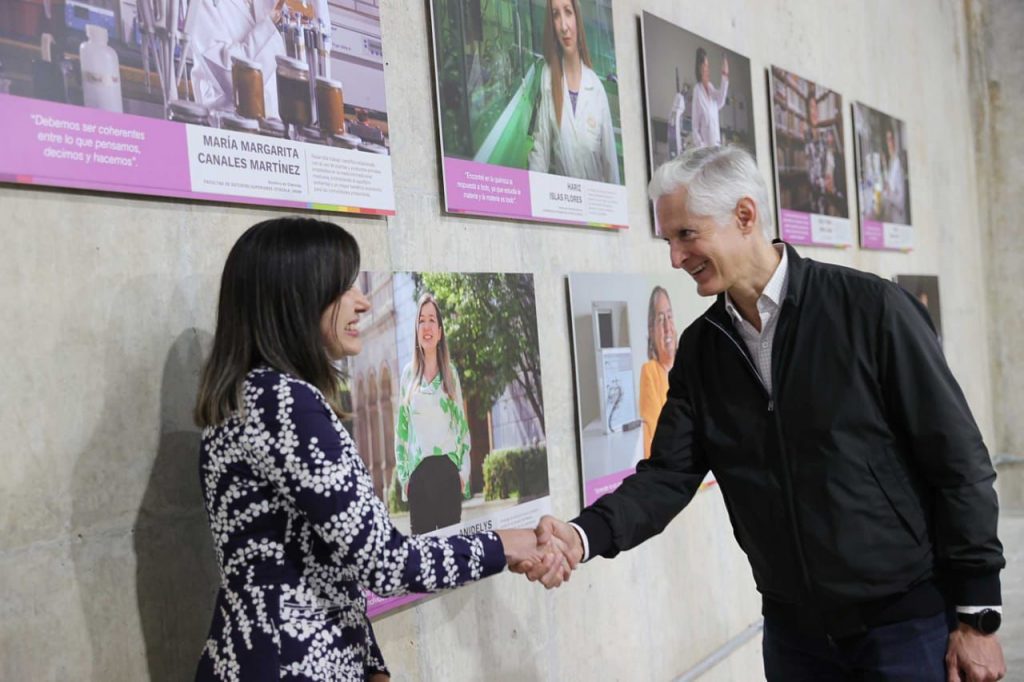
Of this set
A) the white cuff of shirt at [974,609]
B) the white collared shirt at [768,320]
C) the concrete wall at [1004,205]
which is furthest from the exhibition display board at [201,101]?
the concrete wall at [1004,205]

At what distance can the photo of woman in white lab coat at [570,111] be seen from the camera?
3943mm

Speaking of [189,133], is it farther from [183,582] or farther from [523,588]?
[523,588]

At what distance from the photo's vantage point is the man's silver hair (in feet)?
8.73

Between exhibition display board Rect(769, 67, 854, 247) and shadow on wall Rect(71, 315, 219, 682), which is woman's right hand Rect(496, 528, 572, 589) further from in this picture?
exhibition display board Rect(769, 67, 854, 247)

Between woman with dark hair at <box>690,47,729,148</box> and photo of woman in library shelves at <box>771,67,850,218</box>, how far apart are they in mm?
758

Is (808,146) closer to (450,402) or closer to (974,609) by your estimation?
(450,402)

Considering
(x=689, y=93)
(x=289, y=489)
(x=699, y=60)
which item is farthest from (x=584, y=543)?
(x=699, y=60)

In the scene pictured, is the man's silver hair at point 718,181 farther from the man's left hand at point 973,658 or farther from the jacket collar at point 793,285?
the man's left hand at point 973,658

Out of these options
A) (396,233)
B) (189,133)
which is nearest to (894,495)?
(396,233)

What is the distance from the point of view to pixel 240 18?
8.84ft

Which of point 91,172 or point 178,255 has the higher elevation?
point 91,172

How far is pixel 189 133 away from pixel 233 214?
0.88 feet

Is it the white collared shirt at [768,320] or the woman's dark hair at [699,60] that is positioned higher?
the woman's dark hair at [699,60]

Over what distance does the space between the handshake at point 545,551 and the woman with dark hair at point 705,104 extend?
2.80 metres
